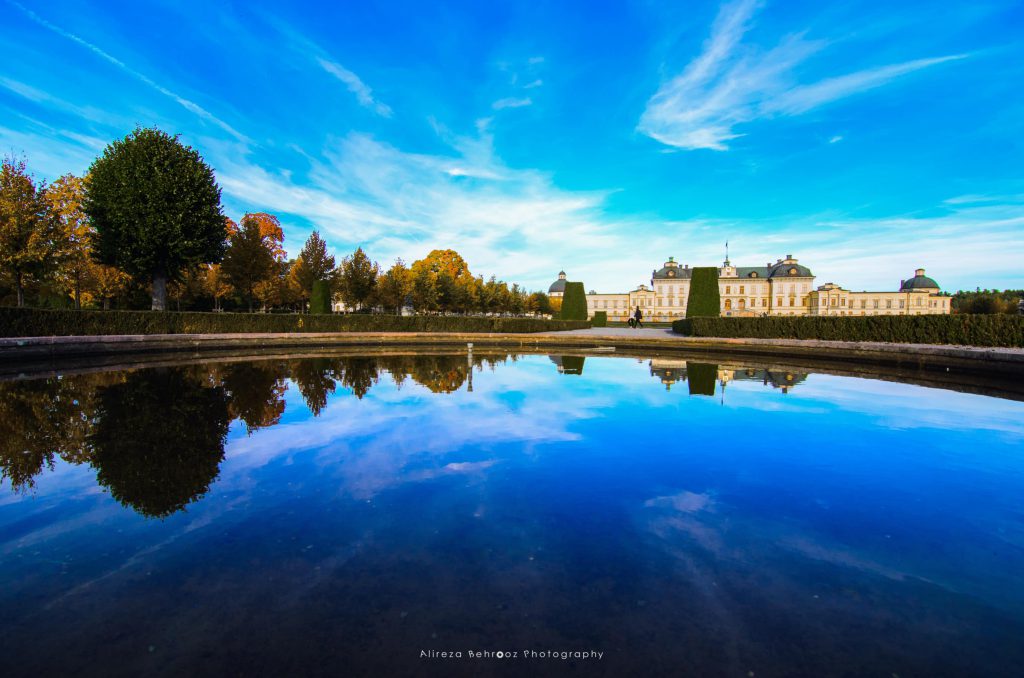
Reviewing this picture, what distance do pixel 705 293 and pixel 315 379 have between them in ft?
108

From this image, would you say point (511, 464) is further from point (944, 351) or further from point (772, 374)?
point (944, 351)

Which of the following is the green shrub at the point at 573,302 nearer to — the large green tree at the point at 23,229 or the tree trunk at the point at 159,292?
the tree trunk at the point at 159,292

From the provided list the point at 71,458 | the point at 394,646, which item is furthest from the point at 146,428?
the point at 394,646

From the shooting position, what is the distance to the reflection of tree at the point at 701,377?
1179cm

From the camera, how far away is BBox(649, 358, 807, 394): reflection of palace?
1320cm

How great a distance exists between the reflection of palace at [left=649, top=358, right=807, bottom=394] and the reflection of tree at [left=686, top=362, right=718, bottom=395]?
0.10 ft

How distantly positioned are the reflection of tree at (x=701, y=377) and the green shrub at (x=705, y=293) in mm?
20608

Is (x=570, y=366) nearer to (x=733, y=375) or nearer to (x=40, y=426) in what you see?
(x=733, y=375)

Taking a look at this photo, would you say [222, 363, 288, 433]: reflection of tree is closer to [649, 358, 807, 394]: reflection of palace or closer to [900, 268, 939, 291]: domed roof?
[649, 358, 807, 394]: reflection of palace

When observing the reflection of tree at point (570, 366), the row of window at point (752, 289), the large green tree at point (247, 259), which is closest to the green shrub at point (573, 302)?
the large green tree at point (247, 259)

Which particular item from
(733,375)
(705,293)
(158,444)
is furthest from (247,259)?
(705,293)

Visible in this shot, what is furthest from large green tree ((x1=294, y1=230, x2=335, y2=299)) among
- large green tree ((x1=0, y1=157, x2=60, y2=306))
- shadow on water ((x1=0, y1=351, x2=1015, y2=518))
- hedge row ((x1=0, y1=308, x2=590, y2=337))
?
shadow on water ((x1=0, y1=351, x2=1015, y2=518))

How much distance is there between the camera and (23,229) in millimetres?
23031

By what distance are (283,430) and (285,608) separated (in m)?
4.87
